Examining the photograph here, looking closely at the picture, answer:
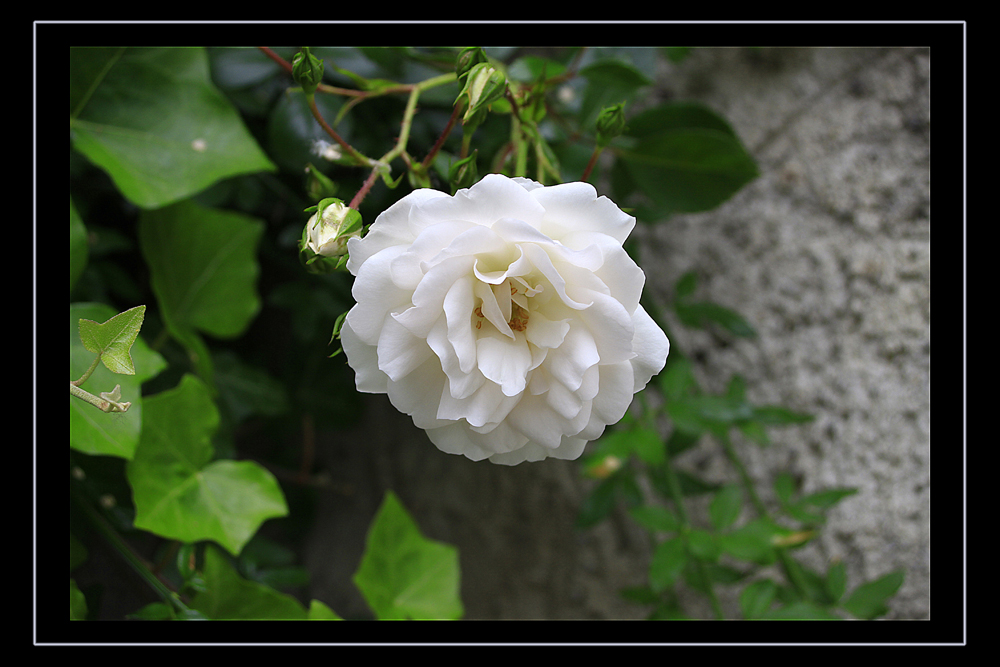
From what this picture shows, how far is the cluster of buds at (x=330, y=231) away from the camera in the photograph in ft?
1.09

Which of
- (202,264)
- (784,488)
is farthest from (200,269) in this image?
(784,488)

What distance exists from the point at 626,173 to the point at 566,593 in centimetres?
58

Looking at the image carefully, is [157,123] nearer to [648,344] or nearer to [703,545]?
Answer: [648,344]

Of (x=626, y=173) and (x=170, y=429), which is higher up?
(x=626, y=173)

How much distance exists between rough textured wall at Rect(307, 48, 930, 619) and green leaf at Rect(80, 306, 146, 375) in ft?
2.03

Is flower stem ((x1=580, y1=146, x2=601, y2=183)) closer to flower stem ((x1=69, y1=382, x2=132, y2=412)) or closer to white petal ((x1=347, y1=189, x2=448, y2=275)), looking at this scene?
white petal ((x1=347, y1=189, x2=448, y2=275))

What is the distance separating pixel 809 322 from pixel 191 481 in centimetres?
71

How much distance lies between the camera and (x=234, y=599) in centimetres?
55

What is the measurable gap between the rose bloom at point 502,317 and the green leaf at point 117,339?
124mm

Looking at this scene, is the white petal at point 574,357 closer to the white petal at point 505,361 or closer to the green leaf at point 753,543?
the white petal at point 505,361

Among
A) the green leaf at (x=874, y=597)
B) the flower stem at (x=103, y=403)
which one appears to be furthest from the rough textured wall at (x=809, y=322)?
the flower stem at (x=103, y=403)
